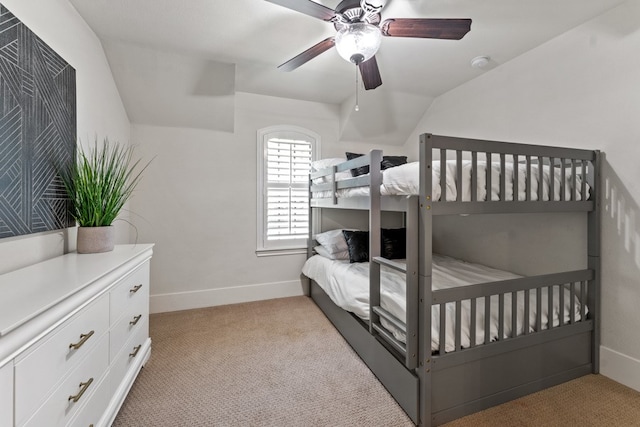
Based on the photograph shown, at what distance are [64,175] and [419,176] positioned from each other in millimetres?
2094

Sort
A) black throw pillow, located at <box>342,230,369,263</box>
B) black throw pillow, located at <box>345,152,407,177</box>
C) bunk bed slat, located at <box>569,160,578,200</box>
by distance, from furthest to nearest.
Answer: black throw pillow, located at <box>342,230,369,263</box> < black throw pillow, located at <box>345,152,407,177</box> < bunk bed slat, located at <box>569,160,578,200</box>

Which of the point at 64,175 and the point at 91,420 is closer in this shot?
the point at 91,420

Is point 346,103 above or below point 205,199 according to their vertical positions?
above

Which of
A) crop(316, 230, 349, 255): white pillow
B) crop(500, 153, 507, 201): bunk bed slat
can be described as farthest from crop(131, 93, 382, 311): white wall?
crop(500, 153, 507, 201): bunk bed slat

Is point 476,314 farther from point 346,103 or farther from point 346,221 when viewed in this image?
point 346,103

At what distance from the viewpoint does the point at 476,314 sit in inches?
61.4

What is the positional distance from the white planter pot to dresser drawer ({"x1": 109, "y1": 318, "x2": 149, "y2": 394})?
1.82ft

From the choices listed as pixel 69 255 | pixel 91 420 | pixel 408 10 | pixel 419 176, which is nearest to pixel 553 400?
pixel 419 176

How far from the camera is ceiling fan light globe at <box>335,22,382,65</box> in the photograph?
152cm

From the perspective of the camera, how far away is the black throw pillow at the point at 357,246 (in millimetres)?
2752

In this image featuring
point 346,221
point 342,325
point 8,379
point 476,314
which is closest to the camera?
point 8,379

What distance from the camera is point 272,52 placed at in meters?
2.33

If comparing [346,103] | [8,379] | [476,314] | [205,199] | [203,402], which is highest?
[346,103]

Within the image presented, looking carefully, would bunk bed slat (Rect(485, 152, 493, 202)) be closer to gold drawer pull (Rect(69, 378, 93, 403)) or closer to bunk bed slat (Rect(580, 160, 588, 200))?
bunk bed slat (Rect(580, 160, 588, 200))
